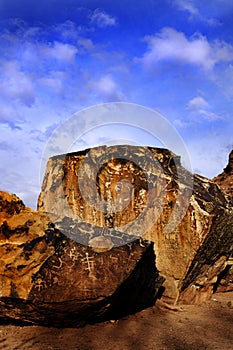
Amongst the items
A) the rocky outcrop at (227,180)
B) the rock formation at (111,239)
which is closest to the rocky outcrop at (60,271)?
the rock formation at (111,239)

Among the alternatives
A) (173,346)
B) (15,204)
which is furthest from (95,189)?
(173,346)

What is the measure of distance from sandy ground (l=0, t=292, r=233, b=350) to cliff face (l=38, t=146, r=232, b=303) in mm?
1240

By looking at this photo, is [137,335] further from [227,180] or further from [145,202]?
[227,180]

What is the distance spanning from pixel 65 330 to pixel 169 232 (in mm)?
3293

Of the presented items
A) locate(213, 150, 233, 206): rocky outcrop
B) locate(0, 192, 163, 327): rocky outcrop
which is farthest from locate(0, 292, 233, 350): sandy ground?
locate(213, 150, 233, 206): rocky outcrop

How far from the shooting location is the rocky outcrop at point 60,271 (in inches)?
218

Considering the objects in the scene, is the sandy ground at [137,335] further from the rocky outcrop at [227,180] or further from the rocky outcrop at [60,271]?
the rocky outcrop at [227,180]

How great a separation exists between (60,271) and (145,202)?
3.20 m

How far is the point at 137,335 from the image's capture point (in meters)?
5.88

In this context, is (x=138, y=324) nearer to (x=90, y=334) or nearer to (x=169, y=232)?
(x=90, y=334)

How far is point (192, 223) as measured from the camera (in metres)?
7.94

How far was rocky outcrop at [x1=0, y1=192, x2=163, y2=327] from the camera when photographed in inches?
218

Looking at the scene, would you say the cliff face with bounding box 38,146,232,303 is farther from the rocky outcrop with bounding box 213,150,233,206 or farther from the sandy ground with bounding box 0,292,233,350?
the rocky outcrop with bounding box 213,150,233,206

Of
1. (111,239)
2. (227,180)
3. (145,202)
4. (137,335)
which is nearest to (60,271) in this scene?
(111,239)
